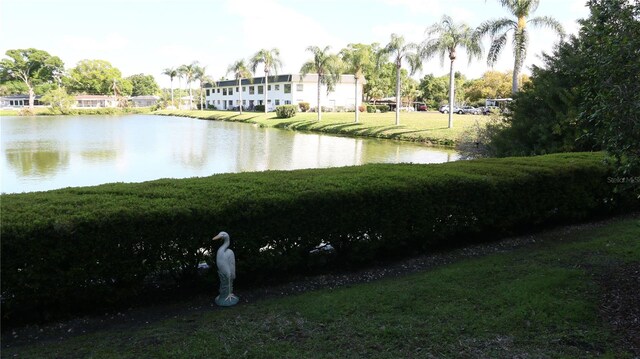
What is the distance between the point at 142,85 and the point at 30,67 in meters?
42.7

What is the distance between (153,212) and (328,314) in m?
1.98

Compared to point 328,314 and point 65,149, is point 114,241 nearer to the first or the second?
point 328,314

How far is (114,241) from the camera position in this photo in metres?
4.48

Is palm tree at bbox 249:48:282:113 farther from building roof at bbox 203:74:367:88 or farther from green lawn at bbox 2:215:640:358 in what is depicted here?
green lawn at bbox 2:215:640:358

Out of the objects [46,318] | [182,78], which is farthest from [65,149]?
[182,78]

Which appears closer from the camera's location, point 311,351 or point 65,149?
point 311,351

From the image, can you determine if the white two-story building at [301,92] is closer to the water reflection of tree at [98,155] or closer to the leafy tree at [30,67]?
the leafy tree at [30,67]

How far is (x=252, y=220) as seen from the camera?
5.20 meters

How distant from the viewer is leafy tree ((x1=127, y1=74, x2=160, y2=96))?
448 feet

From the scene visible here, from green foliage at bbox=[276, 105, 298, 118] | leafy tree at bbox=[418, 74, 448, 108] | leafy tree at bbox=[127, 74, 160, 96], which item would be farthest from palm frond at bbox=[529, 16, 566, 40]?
leafy tree at bbox=[127, 74, 160, 96]

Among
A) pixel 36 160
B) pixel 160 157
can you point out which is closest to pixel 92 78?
pixel 36 160

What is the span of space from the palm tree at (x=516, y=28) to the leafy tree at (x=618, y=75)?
2034 cm

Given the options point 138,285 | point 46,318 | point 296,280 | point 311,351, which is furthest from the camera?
point 296,280

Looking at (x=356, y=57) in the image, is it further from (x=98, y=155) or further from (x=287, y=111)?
(x=98, y=155)
